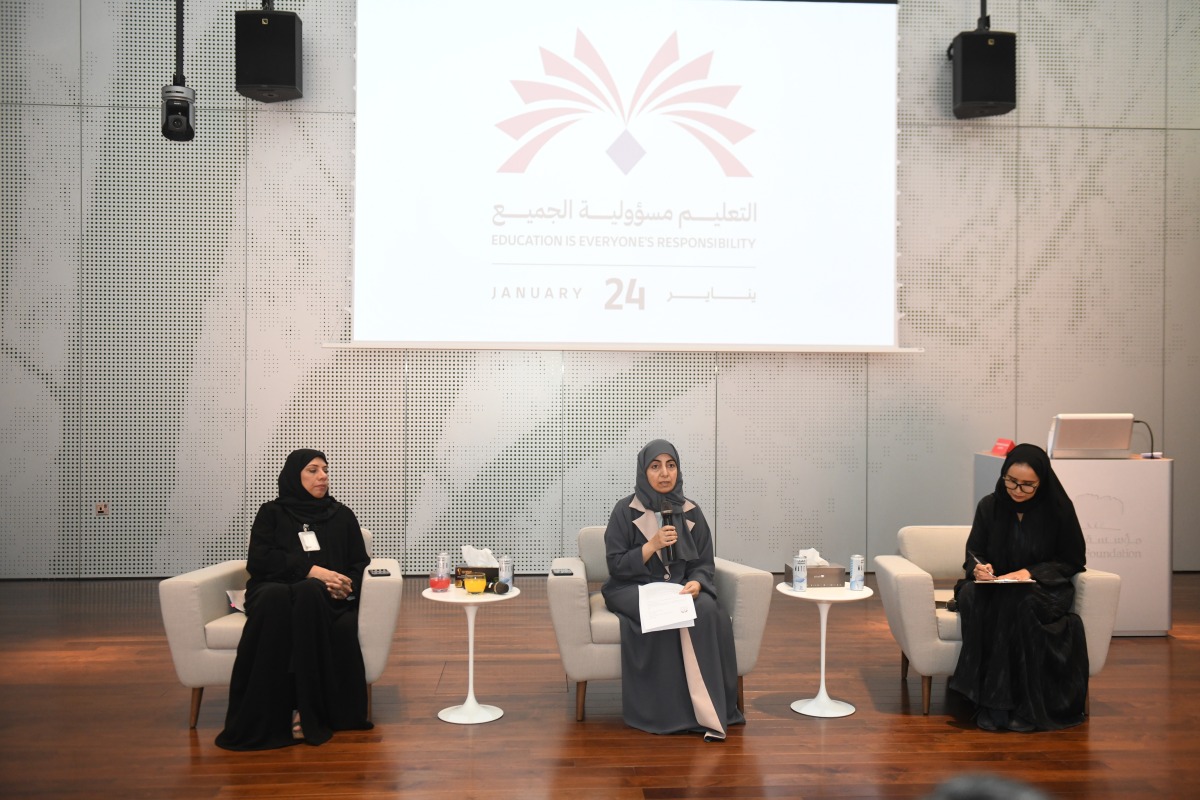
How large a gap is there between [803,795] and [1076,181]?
235 inches

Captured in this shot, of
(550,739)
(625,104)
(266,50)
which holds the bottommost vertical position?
(550,739)

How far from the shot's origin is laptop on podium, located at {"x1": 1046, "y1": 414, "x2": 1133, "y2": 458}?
5.95m

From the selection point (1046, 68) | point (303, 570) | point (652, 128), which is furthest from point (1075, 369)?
point (303, 570)

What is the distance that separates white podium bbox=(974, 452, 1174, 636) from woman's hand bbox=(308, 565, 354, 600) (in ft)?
13.1

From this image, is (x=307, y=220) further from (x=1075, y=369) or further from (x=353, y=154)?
(x=1075, y=369)

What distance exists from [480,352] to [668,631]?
3659 millimetres

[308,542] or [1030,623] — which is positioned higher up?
[308,542]

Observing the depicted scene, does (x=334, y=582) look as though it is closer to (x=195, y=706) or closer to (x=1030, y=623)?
(x=195, y=706)

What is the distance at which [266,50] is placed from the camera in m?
7.13

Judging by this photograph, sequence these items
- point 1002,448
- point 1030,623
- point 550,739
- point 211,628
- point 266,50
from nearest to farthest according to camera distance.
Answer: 1. point 550,739
2. point 211,628
3. point 1030,623
4. point 1002,448
5. point 266,50

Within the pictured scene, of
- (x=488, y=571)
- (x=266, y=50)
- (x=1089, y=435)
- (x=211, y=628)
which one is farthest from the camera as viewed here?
(x=266, y=50)

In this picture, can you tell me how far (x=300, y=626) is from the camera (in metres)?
4.16

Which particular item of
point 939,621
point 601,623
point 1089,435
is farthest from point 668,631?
point 1089,435

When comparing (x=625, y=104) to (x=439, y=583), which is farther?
(x=625, y=104)
